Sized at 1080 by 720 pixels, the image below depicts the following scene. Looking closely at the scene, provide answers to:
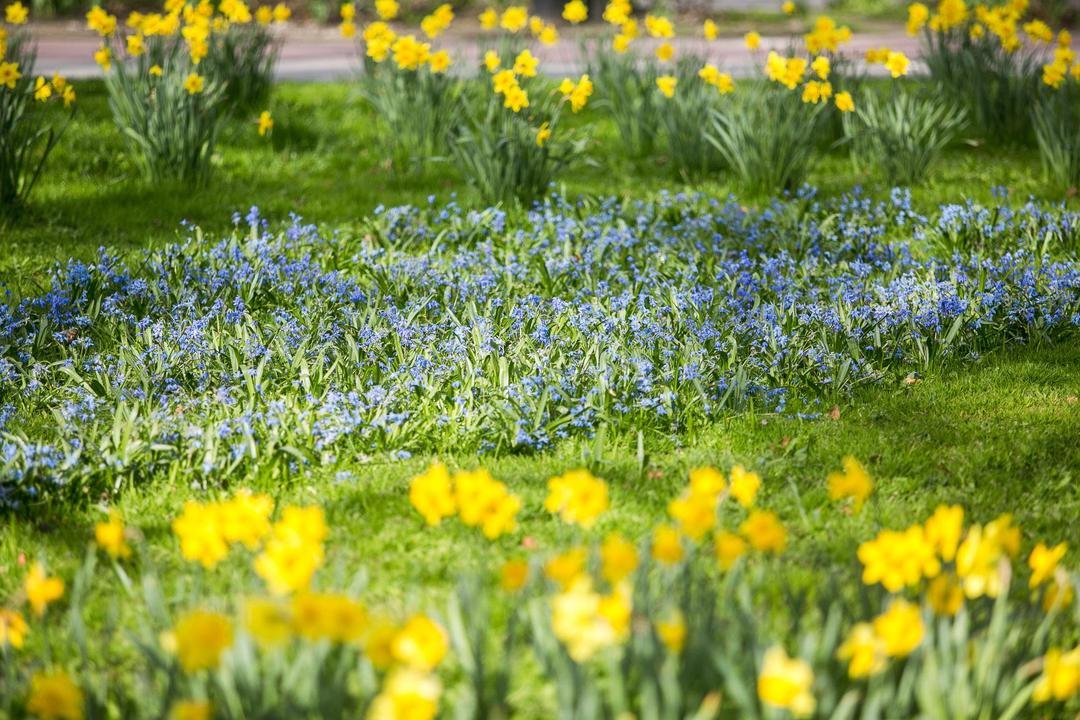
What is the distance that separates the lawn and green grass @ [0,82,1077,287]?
0.15 feet

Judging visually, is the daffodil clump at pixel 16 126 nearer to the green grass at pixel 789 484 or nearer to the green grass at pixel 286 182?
the green grass at pixel 286 182

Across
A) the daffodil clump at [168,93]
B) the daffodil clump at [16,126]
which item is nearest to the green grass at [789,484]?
the daffodil clump at [16,126]

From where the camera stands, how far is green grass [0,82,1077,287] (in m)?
5.87

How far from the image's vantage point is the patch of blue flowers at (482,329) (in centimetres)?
363

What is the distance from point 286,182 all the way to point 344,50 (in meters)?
6.86

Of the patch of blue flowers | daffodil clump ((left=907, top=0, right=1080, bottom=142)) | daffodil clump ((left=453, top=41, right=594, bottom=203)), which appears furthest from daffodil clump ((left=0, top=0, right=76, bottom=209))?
daffodil clump ((left=907, top=0, right=1080, bottom=142))

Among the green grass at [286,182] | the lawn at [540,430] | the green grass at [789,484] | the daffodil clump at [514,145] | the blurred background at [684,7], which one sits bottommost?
the green grass at [789,484]

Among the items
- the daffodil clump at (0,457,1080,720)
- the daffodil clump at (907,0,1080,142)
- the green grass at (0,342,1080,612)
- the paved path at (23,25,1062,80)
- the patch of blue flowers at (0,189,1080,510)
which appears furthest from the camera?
the paved path at (23,25,1062,80)

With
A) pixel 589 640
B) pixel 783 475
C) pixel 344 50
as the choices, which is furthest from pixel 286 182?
pixel 344 50

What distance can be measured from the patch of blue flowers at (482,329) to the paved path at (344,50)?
3657 mm

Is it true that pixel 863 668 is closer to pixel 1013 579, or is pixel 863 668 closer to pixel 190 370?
pixel 1013 579

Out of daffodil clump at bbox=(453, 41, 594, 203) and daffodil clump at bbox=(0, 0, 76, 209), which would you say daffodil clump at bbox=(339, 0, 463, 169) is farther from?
daffodil clump at bbox=(0, 0, 76, 209)

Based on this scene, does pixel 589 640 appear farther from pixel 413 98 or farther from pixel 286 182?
pixel 413 98

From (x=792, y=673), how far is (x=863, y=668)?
22 cm
